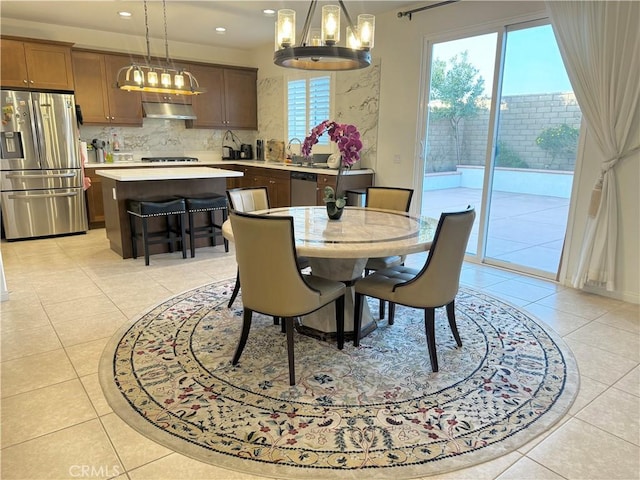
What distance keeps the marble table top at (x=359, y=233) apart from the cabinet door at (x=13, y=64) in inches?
165

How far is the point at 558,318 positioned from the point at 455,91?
8.95ft

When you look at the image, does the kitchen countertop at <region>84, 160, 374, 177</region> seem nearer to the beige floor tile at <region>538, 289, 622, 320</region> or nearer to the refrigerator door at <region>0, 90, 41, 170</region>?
the refrigerator door at <region>0, 90, 41, 170</region>

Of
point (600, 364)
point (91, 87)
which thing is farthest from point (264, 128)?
point (600, 364)

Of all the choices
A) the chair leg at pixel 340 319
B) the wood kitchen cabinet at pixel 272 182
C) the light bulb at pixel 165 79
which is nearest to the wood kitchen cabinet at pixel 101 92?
the wood kitchen cabinet at pixel 272 182

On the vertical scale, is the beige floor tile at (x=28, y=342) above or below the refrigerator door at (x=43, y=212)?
below

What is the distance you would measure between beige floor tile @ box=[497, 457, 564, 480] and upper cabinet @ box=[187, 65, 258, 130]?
21.9 ft

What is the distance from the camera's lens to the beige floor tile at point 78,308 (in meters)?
3.24

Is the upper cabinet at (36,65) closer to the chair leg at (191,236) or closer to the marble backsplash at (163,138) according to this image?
the marble backsplash at (163,138)

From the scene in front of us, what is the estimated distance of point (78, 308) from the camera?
3402mm

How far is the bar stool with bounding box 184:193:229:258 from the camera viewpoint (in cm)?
486

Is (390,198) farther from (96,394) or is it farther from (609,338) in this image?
(96,394)

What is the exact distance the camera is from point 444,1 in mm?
4555

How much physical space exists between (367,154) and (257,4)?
7.31ft

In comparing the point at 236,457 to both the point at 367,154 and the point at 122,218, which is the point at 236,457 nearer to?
the point at 122,218
